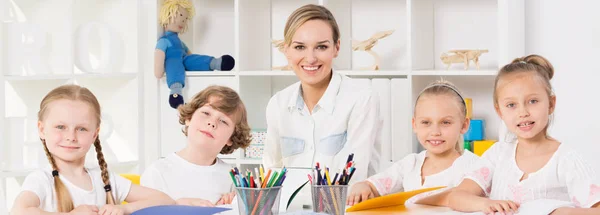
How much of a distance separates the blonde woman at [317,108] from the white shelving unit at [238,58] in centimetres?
79

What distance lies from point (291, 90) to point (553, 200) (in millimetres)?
1130

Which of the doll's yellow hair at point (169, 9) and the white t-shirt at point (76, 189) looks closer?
the white t-shirt at point (76, 189)

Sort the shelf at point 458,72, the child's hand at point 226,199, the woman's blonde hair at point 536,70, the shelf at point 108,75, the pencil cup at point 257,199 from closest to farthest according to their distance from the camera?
1. the pencil cup at point 257,199
2. the woman's blonde hair at point 536,70
3. the child's hand at point 226,199
4. the shelf at point 458,72
5. the shelf at point 108,75

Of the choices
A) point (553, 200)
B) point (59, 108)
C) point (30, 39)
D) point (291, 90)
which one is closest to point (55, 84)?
point (30, 39)

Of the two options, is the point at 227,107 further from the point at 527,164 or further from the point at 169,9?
the point at 169,9

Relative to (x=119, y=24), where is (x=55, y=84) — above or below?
below

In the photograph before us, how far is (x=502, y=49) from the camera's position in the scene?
308cm

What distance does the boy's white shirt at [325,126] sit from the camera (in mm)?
2348

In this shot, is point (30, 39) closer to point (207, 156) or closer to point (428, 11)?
point (207, 156)

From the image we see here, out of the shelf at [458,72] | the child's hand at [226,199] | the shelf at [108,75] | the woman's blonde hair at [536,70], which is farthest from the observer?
the shelf at [108,75]

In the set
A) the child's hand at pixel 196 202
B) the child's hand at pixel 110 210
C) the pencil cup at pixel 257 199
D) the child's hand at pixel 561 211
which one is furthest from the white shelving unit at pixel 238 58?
the pencil cup at pixel 257 199

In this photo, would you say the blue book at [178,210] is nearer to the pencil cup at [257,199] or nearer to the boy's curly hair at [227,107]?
the pencil cup at [257,199]

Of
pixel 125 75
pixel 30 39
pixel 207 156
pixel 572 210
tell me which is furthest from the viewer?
pixel 125 75

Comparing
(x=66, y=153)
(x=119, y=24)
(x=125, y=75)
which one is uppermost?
(x=119, y=24)
